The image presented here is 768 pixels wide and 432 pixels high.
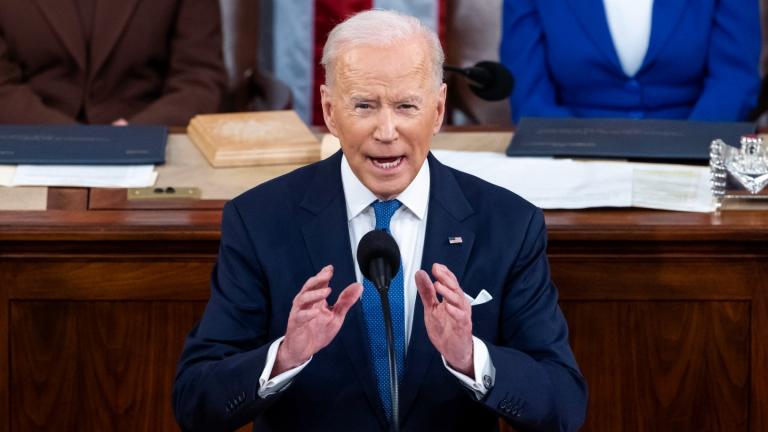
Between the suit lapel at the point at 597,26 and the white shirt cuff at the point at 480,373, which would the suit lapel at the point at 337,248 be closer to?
the white shirt cuff at the point at 480,373

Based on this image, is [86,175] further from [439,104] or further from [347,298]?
[347,298]

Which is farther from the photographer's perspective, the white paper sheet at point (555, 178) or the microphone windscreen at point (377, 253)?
the white paper sheet at point (555, 178)

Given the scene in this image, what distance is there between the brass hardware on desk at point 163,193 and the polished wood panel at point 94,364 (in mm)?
275

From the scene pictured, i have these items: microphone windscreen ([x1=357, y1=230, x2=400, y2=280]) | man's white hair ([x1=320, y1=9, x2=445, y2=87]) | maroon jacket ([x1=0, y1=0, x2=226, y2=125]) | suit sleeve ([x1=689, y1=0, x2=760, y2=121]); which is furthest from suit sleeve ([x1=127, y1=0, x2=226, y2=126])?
microphone windscreen ([x1=357, y1=230, x2=400, y2=280])

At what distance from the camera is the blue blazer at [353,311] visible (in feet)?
7.45

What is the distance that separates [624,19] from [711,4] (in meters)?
0.25

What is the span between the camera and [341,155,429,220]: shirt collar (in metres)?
2.33

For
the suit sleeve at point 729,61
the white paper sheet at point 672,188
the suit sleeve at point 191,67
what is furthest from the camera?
the suit sleeve at point 191,67

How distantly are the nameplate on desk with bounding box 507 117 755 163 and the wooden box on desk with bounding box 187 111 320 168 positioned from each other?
0.49 metres

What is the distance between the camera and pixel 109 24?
4.37m

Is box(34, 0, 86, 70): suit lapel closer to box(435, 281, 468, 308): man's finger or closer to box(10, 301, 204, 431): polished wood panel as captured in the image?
box(10, 301, 204, 431): polished wood panel

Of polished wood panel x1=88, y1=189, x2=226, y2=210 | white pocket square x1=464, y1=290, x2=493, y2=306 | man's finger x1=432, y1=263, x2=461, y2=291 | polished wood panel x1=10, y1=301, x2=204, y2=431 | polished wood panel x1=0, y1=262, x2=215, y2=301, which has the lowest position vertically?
polished wood panel x1=10, y1=301, x2=204, y2=431

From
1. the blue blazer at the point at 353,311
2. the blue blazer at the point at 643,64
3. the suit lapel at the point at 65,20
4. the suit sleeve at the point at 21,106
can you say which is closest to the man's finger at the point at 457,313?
the blue blazer at the point at 353,311

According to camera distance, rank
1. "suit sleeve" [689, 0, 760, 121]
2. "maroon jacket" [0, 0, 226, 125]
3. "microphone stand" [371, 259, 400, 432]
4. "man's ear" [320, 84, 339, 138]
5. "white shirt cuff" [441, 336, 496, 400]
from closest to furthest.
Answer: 1. "microphone stand" [371, 259, 400, 432]
2. "white shirt cuff" [441, 336, 496, 400]
3. "man's ear" [320, 84, 339, 138]
4. "suit sleeve" [689, 0, 760, 121]
5. "maroon jacket" [0, 0, 226, 125]
